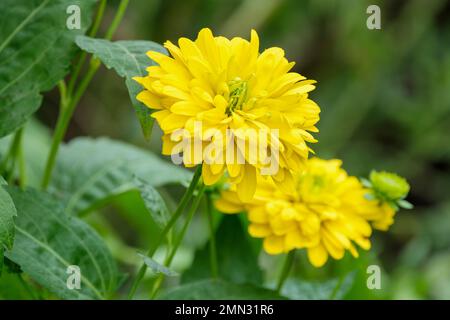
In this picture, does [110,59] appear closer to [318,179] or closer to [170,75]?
[170,75]

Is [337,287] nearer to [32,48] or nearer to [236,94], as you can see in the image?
[236,94]

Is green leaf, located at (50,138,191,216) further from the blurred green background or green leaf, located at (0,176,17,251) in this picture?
the blurred green background

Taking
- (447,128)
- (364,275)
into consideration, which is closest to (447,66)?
(447,128)

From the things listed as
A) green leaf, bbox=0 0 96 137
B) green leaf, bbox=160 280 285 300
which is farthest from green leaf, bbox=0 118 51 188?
green leaf, bbox=160 280 285 300

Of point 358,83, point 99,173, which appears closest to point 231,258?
point 99,173

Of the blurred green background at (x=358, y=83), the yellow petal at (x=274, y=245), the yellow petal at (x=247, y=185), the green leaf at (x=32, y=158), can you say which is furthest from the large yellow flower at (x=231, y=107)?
the blurred green background at (x=358, y=83)

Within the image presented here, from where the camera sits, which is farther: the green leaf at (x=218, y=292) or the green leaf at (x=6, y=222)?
the green leaf at (x=218, y=292)

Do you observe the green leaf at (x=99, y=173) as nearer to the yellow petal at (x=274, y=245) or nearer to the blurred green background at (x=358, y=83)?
the yellow petal at (x=274, y=245)
